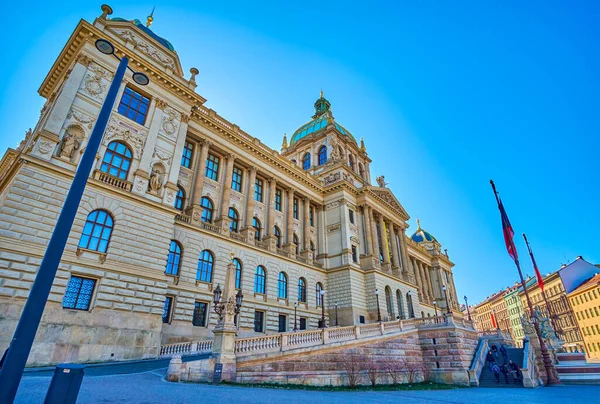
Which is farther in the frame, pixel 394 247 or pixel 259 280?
pixel 394 247

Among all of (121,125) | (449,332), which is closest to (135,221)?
(121,125)

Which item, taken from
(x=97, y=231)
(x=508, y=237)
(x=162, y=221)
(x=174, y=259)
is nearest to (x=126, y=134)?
(x=162, y=221)

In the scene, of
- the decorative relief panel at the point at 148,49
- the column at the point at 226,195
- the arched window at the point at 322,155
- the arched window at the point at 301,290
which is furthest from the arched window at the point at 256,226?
the arched window at the point at 322,155

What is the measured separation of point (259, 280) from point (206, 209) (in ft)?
24.5

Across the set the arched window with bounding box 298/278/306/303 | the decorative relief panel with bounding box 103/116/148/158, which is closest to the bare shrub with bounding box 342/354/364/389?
the arched window with bounding box 298/278/306/303

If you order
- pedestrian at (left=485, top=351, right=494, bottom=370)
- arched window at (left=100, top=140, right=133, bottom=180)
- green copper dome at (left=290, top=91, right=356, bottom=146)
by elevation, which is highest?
green copper dome at (left=290, top=91, right=356, bottom=146)

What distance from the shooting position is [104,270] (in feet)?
57.4

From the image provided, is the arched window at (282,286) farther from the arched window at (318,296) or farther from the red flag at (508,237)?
the red flag at (508,237)

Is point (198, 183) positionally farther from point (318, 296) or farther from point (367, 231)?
point (367, 231)

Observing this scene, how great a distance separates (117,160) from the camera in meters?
20.7

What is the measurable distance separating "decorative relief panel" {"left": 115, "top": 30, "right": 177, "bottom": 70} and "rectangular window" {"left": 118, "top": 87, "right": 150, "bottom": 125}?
320cm

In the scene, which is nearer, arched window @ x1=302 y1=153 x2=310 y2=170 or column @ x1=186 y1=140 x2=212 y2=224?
column @ x1=186 y1=140 x2=212 y2=224

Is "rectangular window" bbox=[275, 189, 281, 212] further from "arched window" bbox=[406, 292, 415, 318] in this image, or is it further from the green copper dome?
"arched window" bbox=[406, 292, 415, 318]

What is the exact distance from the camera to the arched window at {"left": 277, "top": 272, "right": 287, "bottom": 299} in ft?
95.9
